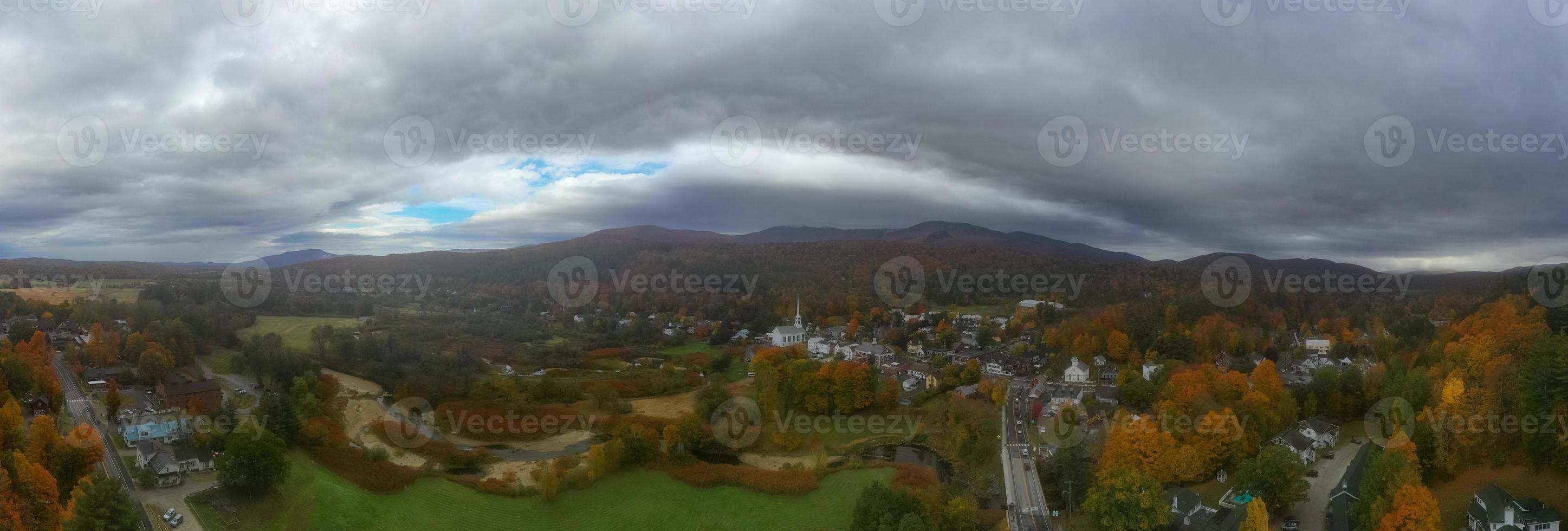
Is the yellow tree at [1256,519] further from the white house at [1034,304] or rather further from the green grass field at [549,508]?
the white house at [1034,304]

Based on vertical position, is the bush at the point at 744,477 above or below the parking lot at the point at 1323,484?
below

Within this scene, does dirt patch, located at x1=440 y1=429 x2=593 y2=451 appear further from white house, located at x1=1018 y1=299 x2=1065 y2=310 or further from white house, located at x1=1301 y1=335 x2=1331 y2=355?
white house, located at x1=1301 y1=335 x2=1331 y2=355

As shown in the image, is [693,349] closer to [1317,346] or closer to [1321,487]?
[1321,487]

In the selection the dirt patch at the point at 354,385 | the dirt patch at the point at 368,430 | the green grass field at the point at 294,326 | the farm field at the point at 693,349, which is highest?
the green grass field at the point at 294,326

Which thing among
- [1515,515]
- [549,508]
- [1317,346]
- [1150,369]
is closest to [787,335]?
[1150,369]

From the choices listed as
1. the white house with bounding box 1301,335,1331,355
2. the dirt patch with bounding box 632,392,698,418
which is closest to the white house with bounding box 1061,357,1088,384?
the white house with bounding box 1301,335,1331,355

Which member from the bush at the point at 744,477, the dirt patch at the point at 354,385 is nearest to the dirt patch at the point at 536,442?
the bush at the point at 744,477

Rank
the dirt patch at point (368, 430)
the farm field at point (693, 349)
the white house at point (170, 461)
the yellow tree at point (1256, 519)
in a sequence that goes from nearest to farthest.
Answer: the yellow tree at point (1256, 519)
the white house at point (170, 461)
the dirt patch at point (368, 430)
the farm field at point (693, 349)
